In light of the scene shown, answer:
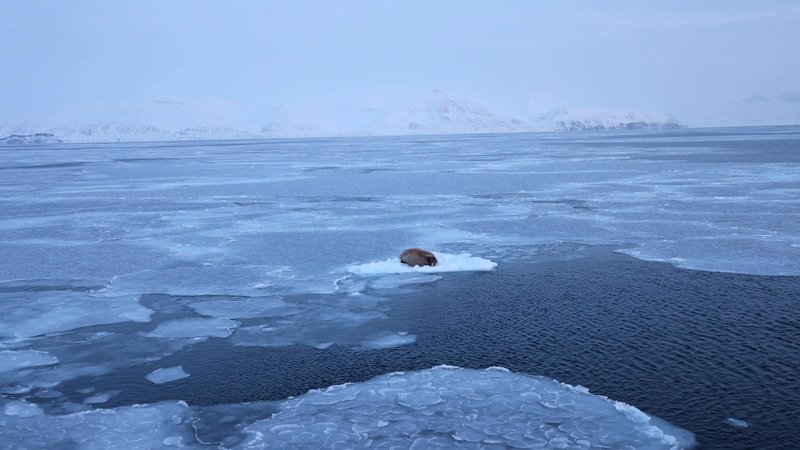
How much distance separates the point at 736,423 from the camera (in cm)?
769

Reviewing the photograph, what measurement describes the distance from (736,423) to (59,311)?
36.0ft

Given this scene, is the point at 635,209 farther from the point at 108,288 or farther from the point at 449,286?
the point at 108,288

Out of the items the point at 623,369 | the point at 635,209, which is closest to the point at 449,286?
the point at 623,369

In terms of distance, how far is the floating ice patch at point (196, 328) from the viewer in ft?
36.6

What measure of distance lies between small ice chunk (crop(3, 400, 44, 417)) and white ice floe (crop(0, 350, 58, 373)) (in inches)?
→ 50.6

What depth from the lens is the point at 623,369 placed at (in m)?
9.34

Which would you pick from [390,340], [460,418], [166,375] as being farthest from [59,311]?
[460,418]

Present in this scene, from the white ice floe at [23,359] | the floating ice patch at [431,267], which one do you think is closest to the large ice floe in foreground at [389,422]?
the white ice floe at [23,359]

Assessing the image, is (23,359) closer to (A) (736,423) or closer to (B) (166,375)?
(B) (166,375)

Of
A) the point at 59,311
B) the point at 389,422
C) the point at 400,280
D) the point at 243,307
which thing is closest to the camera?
the point at 389,422

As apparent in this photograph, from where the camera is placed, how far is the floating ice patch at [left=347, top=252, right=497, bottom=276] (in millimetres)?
14789

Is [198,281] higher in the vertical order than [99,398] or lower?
higher

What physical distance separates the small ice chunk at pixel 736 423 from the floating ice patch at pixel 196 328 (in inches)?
288

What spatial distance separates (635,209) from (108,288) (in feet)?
54.7
